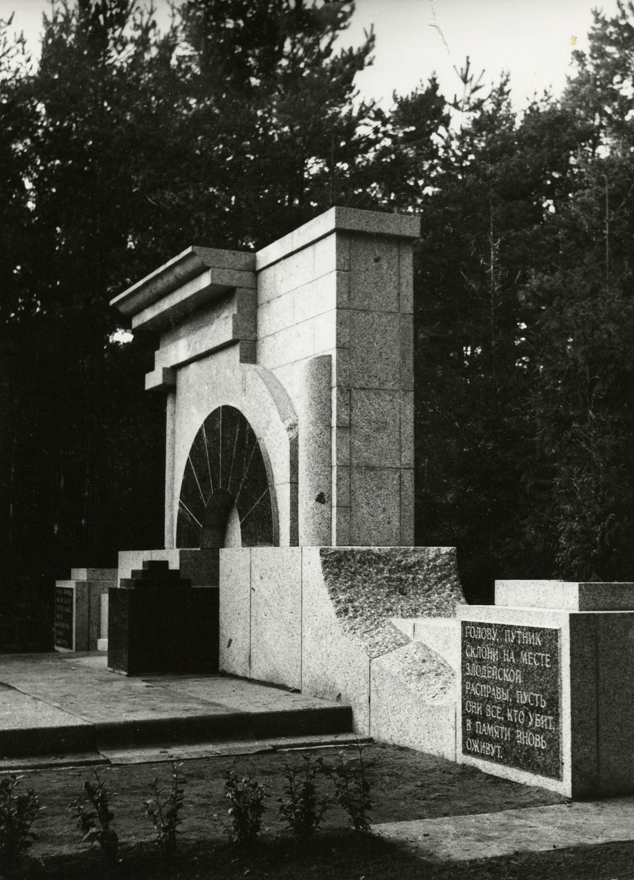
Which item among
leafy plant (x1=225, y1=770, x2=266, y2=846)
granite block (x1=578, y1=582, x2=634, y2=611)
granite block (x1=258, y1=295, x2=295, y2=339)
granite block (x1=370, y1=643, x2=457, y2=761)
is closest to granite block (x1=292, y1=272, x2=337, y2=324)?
granite block (x1=258, y1=295, x2=295, y2=339)

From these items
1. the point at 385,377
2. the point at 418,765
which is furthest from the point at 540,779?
the point at 385,377

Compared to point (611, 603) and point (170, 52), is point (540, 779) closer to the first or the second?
point (611, 603)

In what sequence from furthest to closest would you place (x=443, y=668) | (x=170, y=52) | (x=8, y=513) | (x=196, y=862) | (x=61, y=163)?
(x=170, y=52) < (x=61, y=163) < (x=8, y=513) < (x=443, y=668) < (x=196, y=862)

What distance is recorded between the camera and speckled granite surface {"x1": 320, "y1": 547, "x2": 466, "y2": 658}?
8117mm

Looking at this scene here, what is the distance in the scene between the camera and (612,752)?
564cm

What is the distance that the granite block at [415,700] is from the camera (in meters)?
6.68

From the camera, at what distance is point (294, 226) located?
21062mm

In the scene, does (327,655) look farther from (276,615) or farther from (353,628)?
(276,615)

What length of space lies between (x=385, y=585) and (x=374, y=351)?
6.90ft

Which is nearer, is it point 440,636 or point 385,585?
point 440,636

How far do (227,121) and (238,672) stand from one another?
14.4m

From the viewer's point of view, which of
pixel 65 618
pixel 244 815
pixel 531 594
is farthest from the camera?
pixel 65 618

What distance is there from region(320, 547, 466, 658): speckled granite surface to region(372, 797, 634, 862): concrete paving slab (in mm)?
2706

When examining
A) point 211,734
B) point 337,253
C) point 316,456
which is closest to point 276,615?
point 316,456
